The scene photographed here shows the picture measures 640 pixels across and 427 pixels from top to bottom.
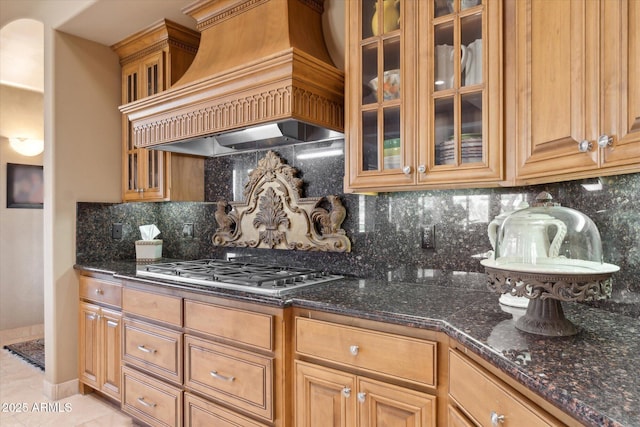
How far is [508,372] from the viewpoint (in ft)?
3.13

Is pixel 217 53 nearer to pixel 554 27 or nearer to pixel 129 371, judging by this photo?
pixel 554 27

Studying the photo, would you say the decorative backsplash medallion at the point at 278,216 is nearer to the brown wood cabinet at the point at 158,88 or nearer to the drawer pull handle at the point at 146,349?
the brown wood cabinet at the point at 158,88

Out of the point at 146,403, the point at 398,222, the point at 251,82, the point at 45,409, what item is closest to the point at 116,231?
the point at 45,409

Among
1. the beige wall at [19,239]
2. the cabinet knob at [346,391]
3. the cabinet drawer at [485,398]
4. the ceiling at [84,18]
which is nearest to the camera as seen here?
the cabinet drawer at [485,398]

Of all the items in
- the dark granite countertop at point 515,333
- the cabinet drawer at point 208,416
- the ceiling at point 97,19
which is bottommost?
the cabinet drawer at point 208,416

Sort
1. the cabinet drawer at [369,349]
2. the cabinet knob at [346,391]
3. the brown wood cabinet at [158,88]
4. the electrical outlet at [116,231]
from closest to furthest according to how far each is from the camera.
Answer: the cabinet drawer at [369,349] < the cabinet knob at [346,391] < the brown wood cabinet at [158,88] < the electrical outlet at [116,231]

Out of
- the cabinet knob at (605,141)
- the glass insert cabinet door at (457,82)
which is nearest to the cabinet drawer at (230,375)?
the glass insert cabinet door at (457,82)

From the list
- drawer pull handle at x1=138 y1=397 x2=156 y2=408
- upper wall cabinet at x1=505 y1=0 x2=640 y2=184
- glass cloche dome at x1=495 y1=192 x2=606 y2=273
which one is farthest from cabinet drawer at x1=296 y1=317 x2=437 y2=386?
drawer pull handle at x1=138 y1=397 x2=156 y2=408

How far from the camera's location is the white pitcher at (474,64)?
61.3 inches

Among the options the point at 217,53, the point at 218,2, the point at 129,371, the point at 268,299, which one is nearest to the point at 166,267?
the point at 129,371

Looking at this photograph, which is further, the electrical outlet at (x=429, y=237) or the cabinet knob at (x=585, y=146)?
the electrical outlet at (x=429, y=237)

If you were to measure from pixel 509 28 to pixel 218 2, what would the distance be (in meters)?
1.64

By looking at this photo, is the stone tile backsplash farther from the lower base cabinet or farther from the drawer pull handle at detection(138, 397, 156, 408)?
the drawer pull handle at detection(138, 397, 156, 408)

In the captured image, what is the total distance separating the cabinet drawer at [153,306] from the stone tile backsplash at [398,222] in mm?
677
